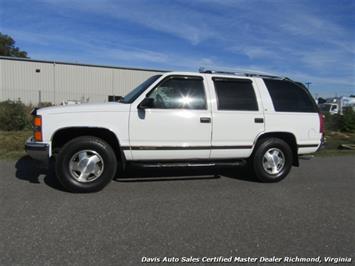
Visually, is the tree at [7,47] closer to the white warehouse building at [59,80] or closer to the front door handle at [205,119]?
the white warehouse building at [59,80]

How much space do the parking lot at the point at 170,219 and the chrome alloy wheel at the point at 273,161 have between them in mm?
317

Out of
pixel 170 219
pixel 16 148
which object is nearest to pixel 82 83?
pixel 16 148

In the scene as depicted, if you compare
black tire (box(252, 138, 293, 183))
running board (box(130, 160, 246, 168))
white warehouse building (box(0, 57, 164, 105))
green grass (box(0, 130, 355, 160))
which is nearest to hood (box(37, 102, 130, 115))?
running board (box(130, 160, 246, 168))

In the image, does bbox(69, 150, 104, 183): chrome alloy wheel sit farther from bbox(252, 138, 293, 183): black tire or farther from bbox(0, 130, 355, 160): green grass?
bbox(0, 130, 355, 160): green grass

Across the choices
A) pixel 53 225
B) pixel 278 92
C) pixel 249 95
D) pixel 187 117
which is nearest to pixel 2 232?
pixel 53 225

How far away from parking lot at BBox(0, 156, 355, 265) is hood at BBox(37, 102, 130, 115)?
48.1 inches

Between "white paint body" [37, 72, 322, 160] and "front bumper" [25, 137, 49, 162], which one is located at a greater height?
"white paint body" [37, 72, 322, 160]

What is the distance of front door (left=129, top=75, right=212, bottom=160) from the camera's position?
5426 millimetres

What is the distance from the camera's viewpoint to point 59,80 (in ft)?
111

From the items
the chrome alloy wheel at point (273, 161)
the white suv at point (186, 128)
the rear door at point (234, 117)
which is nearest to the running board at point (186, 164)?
the white suv at point (186, 128)

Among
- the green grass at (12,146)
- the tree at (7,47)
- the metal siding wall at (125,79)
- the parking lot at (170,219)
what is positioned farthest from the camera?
the tree at (7,47)

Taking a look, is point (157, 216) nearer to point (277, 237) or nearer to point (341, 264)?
point (277, 237)

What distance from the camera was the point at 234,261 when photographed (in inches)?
127

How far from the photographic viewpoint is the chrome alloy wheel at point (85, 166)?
5223 mm
